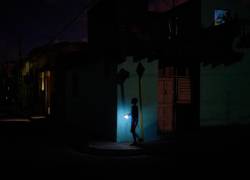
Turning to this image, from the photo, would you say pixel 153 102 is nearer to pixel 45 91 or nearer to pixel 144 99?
pixel 144 99

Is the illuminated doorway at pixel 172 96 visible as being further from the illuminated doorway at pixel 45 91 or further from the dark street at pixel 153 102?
the illuminated doorway at pixel 45 91

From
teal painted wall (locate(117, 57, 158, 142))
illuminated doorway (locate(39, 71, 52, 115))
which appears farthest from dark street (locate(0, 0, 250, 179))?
illuminated doorway (locate(39, 71, 52, 115))

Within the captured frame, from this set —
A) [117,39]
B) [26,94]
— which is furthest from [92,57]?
[26,94]

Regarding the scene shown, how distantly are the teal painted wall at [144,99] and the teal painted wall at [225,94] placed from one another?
317 centimetres

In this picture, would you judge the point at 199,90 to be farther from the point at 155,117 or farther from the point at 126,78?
the point at 126,78

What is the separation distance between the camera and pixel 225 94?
17.4 metres

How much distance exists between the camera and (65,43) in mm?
34500

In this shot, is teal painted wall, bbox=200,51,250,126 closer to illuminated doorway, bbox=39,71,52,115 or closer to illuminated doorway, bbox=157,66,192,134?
illuminated doorway, bbox=157,66,192,134

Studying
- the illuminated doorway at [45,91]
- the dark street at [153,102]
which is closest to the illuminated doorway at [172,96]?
the dark street at [153,102]

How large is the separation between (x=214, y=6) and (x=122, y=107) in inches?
337

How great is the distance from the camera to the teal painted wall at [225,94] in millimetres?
17141

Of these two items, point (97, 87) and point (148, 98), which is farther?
point (97, 87)

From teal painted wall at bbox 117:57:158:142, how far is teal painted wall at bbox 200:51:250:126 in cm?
317

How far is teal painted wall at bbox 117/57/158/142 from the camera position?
14.3m
